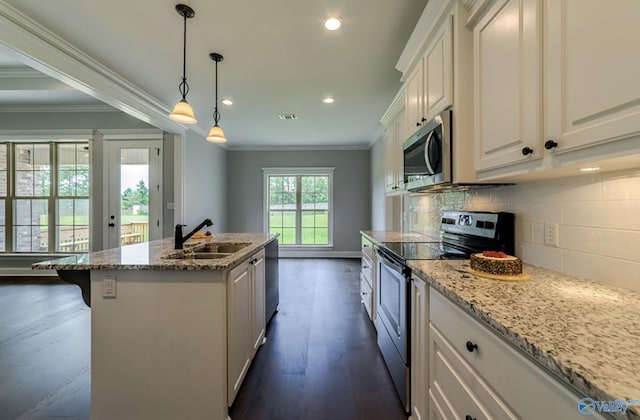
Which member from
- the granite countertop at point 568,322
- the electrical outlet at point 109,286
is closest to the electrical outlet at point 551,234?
the granite countertop at point 568,322

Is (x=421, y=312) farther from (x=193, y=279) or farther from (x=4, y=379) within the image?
(x=4, y=379)

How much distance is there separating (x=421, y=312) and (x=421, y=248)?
698 millimetres

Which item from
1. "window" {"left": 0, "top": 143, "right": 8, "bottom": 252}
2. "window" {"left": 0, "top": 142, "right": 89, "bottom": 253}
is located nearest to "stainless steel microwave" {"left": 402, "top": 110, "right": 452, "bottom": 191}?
"window" {"left": 0, "top": 142, "right": 89, "bottom": 253}

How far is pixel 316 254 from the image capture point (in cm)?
627

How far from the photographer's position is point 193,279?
144cm

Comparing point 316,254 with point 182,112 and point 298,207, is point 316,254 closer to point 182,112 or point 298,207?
point 298,207

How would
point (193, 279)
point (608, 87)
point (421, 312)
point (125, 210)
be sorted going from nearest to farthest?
point (608, 87) < point (421, 312) < point (193, 279) < point (125, 210)

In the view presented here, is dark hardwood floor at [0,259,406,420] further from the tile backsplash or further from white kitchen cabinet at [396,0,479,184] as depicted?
white kitchen cabinet at [396,0,479,184]

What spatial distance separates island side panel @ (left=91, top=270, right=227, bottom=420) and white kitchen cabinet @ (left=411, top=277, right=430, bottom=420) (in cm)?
105

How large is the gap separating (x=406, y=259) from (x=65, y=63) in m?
3.37

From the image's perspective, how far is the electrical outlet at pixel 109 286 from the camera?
1.45m

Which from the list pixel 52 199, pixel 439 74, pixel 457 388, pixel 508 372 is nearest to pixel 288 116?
pixel 439 74

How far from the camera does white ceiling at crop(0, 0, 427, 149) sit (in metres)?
1.91

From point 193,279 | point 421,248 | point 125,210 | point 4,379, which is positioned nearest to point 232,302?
point 193,279
